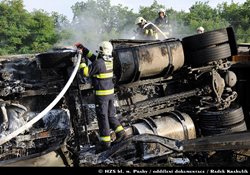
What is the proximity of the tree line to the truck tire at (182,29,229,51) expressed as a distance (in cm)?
1053

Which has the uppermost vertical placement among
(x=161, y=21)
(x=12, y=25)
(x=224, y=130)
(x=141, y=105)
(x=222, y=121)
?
(x=12, y=25)

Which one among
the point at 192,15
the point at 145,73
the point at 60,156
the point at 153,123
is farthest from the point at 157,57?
the point at 192,15

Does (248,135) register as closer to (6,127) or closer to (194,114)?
(194,114)

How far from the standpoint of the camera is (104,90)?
500 centimetres

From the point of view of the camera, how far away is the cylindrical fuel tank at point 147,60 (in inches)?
210

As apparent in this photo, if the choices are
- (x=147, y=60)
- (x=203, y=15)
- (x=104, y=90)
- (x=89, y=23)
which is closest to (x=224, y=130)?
(x=147, y=60)

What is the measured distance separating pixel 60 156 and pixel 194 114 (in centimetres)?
268

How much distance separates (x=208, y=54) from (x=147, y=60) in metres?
1.15

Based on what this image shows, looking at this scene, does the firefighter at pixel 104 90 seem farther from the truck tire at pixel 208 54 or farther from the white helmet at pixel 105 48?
the truck tire at pixel 208 54

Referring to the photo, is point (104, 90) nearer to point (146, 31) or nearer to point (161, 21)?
point (146, 31)

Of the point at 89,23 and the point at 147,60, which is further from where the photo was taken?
the point at 89,23

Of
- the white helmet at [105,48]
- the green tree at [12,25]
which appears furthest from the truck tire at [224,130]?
the green tree at [12,25]

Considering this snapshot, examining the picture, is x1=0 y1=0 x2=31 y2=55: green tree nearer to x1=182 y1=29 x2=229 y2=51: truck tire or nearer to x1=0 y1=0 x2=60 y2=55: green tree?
x1=0 y1=0 x2=60 y2=55: green tree

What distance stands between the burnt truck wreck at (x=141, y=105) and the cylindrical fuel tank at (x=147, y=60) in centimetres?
2
